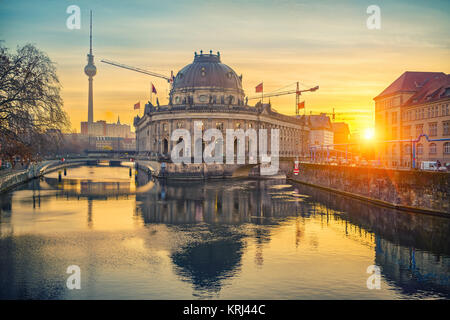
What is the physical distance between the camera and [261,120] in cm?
9912

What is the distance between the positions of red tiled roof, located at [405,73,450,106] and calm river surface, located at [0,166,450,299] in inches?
1187

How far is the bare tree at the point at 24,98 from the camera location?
125 ft

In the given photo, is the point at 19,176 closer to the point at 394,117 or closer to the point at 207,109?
the point at 207,109

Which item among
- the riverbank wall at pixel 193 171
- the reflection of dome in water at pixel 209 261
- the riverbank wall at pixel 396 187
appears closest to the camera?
the reflection of dome in water at pixel 209 261

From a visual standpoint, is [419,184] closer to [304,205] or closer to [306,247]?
[304,205]

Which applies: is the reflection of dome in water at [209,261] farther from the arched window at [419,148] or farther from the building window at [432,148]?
the arched window at [419,148]

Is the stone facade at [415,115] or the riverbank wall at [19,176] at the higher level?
the stone facade at [415,115]

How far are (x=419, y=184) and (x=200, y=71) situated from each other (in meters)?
76.2

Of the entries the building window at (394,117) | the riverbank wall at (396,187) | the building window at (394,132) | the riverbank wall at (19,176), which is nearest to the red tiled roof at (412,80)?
the building window at (394,117)

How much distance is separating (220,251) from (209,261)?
2162mm

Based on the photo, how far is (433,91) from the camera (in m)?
65.4

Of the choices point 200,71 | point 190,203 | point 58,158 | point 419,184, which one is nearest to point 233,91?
point 200,71

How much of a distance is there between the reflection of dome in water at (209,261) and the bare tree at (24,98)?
2269 cm

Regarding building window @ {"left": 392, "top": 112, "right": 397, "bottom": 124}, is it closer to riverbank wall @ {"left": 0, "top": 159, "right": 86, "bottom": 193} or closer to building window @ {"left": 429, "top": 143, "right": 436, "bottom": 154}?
building window @ {"left": 429, "top": 143, "right": 436, "bottom": 154}
